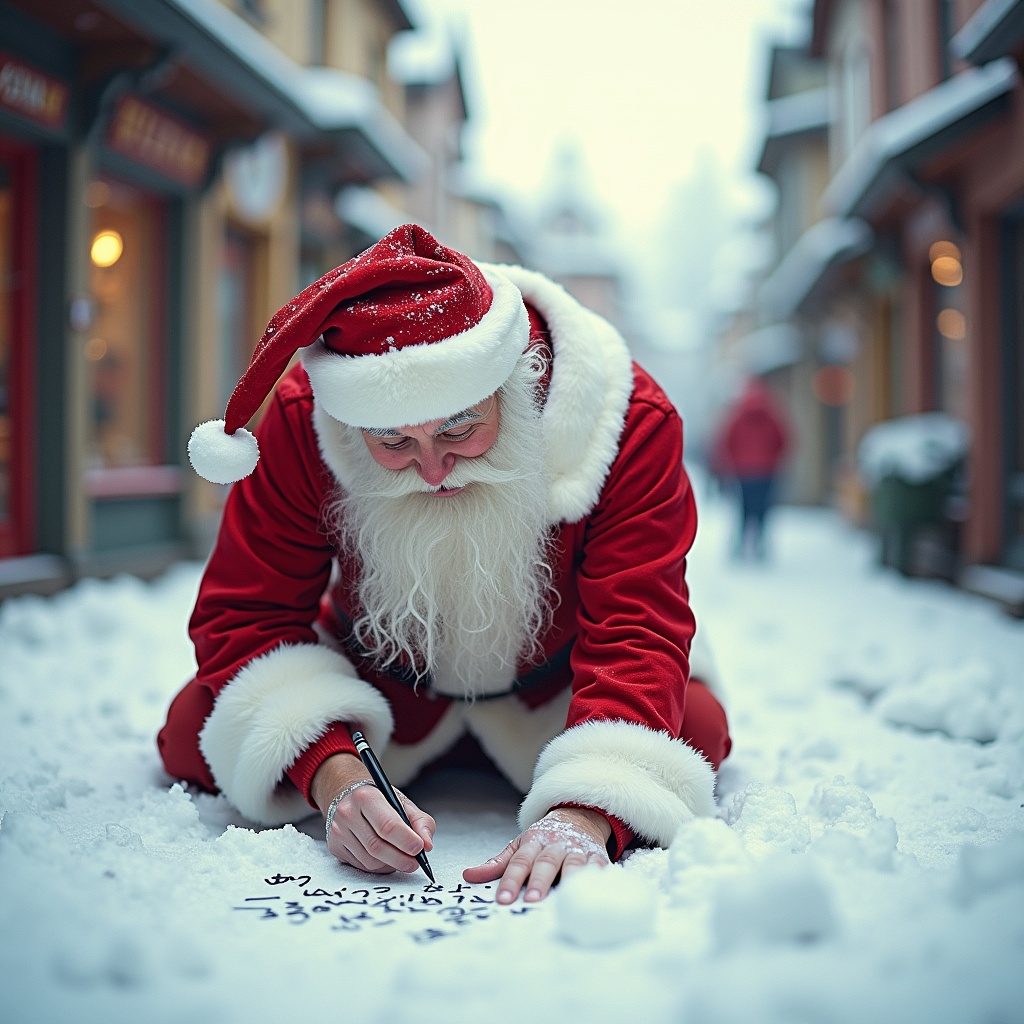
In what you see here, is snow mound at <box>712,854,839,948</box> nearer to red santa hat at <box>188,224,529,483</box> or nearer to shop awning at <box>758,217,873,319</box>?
red santa hat at <box>188,224,529,483</box>

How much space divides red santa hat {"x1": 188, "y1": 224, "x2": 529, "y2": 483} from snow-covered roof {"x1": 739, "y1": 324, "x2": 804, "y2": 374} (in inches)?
694

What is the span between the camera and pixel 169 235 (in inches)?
308

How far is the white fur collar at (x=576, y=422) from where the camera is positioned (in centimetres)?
219

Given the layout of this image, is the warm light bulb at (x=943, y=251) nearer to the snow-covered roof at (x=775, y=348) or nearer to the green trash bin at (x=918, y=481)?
the green trash bin at (x=918, y=481)

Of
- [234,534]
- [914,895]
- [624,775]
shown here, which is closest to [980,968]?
[914,895]

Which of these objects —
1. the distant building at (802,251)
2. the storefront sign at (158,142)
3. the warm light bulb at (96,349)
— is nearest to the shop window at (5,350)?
the warm light bulb at (96,349)

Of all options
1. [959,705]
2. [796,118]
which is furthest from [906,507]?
[796,118]

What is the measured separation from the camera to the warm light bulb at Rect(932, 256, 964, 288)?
8.70 meters

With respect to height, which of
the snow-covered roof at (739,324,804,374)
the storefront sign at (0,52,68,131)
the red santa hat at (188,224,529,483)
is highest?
the storefront sign at (0,52,68,131)

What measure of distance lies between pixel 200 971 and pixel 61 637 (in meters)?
3.45

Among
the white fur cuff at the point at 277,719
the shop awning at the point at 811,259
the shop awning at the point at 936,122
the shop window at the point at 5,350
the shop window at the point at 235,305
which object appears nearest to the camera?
the white fur cuff at the point at 277,719

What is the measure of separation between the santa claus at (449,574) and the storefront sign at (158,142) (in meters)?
5.15

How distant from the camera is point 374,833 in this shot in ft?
6.31

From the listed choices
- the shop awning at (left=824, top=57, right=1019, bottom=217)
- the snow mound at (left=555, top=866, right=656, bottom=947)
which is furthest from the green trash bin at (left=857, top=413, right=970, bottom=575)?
the snow mound at (left=555, top=866, right=656, bottom=947)
